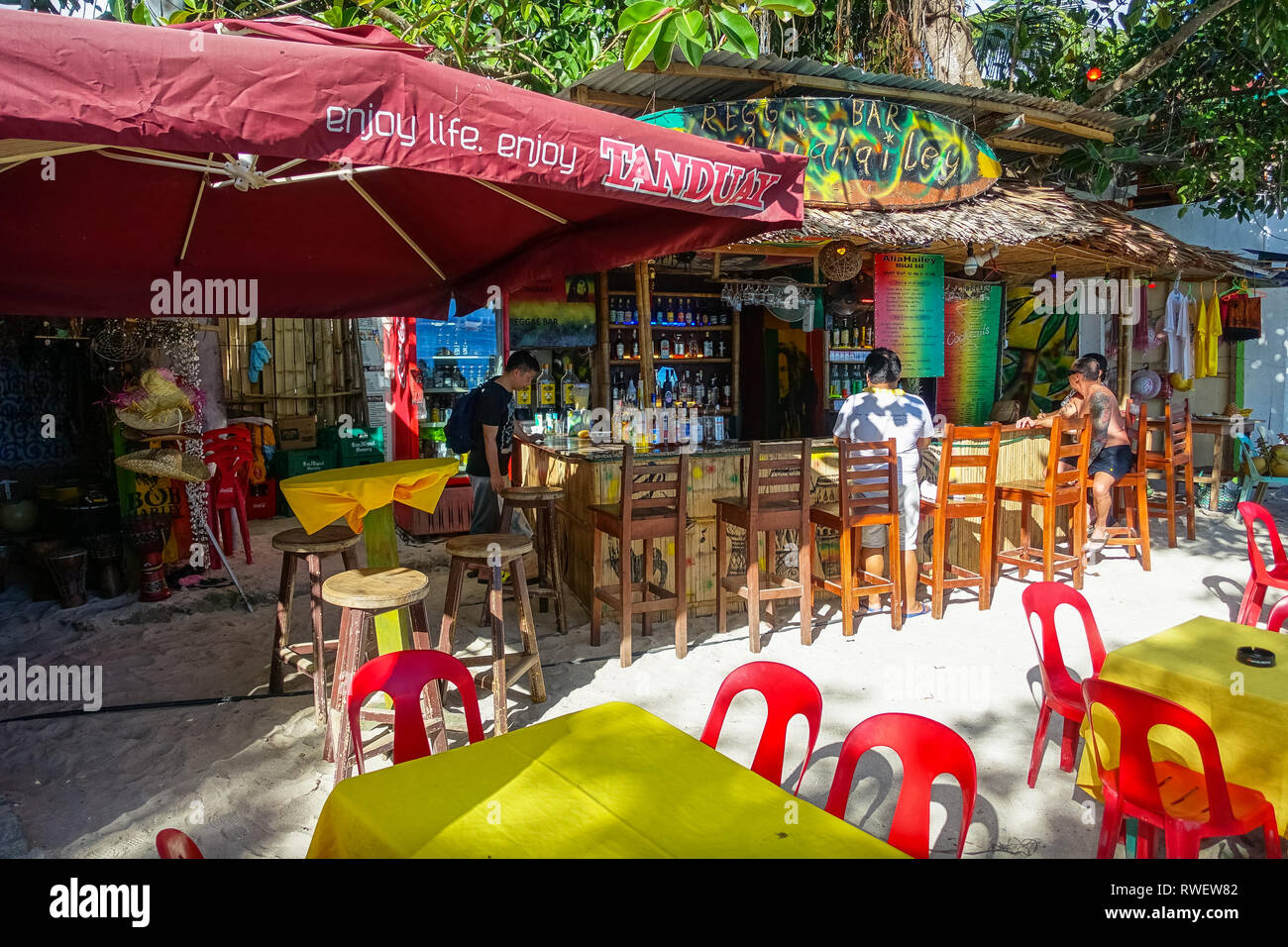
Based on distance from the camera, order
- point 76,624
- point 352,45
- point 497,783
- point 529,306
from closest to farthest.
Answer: point 497,783 → point 352,45 → point 76,624 → point 529,306

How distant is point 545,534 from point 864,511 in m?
2.04

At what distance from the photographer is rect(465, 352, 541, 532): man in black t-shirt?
195 inches

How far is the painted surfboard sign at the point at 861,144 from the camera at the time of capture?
22.5 ft

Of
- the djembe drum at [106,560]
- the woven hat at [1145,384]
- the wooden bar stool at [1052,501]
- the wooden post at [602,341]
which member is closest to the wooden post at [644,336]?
the wooden post at [602,341]

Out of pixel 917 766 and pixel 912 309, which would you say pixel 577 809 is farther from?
pixel 912 309

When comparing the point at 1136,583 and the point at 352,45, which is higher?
the point at 352,45

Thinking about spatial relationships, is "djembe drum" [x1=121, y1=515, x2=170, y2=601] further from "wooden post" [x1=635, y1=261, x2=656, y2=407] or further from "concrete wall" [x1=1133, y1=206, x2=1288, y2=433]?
"concrete wall" [x1=1133, y1=206, x2=1288, y2=433]

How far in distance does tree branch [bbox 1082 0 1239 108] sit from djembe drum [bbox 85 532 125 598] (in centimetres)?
955

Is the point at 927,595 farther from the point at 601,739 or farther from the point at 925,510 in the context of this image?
the point at 601,739

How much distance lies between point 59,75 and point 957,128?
733cm

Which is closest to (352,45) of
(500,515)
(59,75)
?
(59,75)

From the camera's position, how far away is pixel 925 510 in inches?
229

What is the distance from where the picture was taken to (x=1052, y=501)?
5805 millimetres
